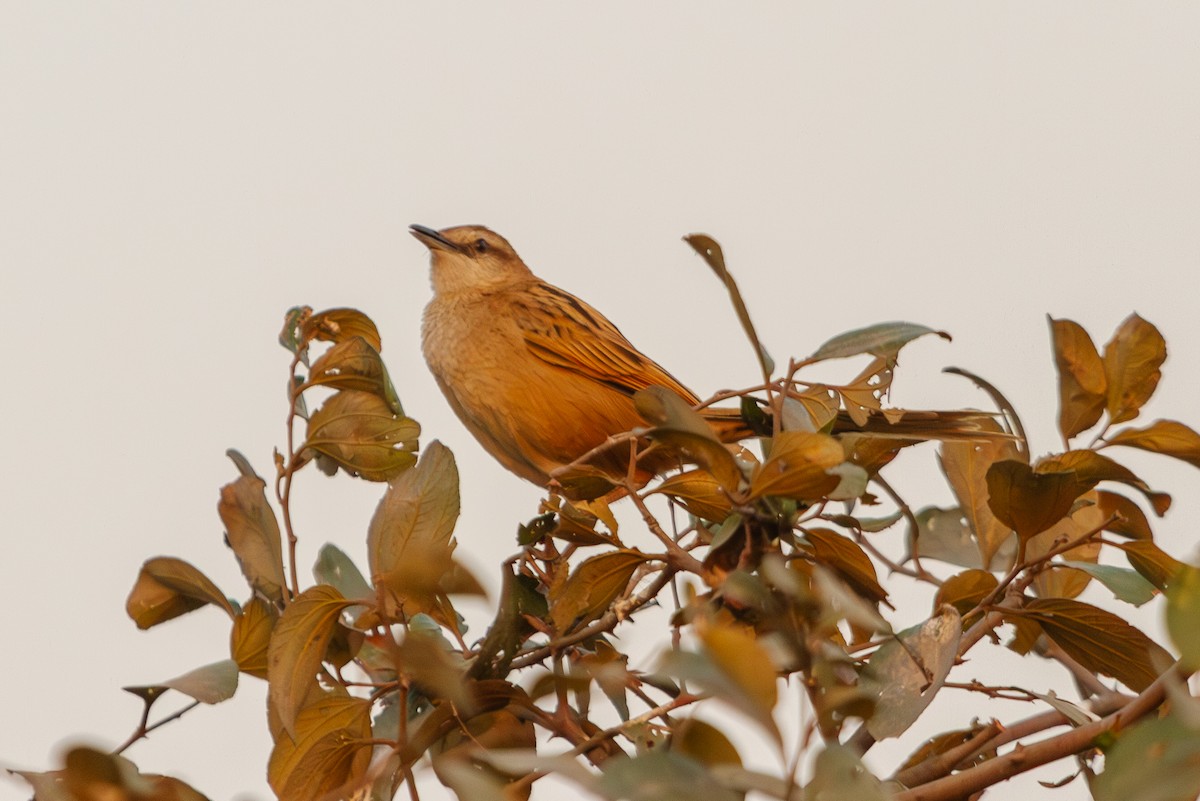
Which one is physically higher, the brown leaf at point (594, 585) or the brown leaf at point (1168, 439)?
the brown leaf at point (594, 585)

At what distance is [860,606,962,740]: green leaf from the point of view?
6.47 ft

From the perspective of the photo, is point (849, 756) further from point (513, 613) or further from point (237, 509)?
point (237, 509)

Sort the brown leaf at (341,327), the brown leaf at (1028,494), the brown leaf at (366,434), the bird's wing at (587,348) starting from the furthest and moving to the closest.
→ 1. the bird's wing at (587,348)
2. the brown leaf at (341,327)
3. the brown leaf at (366,434)
4. the brown leaf at (1028,494)

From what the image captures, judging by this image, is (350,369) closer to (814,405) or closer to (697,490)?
(697,490)

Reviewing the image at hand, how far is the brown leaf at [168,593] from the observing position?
238 centimetres

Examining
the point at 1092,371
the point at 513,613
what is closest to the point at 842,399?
the point at 1092,371

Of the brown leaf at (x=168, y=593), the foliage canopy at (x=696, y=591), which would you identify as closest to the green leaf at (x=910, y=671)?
the foliage canopy at (x=696, y=591)

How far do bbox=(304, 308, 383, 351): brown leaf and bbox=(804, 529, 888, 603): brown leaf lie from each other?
1.01 metres

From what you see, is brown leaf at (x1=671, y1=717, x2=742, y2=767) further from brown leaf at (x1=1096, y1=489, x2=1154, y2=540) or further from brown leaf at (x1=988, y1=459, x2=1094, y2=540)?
brown leaf at (x1=1096, y1=489, x2=1154, y2=540)

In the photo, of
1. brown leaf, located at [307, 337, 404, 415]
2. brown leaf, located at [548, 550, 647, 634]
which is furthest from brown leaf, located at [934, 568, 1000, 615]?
brown leaf, located at [307, 337, 404, 415]

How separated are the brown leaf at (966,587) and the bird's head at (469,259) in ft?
10.6

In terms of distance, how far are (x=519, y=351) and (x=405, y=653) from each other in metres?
3.36

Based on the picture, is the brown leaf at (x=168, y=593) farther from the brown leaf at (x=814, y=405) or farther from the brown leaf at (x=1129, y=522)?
the brown leaf at (x=1129, y=522)

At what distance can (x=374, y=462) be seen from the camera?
2617mm
